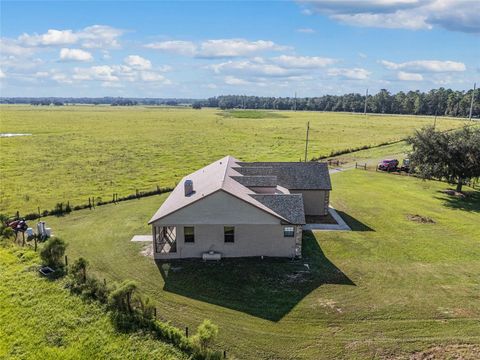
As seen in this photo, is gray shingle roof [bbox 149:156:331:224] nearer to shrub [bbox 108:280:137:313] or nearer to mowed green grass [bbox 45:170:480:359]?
mowed green grass [bbox 45:170:480:359]

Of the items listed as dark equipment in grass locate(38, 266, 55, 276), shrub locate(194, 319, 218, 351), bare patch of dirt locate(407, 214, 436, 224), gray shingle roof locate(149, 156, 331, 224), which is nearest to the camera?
shrub locate(194, 319, 218, 351)

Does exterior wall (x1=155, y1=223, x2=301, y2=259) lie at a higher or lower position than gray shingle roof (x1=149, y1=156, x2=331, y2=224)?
lower

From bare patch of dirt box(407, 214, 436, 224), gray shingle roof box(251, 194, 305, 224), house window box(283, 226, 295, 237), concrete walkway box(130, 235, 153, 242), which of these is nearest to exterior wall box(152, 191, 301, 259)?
house window box(283, 226, 295, 237)

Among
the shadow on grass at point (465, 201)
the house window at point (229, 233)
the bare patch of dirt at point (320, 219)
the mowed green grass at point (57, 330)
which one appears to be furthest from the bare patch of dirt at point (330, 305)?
the shadow on grass at point (465, 201)

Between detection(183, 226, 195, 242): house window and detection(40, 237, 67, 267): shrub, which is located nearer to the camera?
detection(40, 237, 67, 267): shrub

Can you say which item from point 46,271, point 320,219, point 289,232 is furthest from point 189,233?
point 320,219

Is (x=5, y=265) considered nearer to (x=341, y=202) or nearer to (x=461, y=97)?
(x=341, y=202)

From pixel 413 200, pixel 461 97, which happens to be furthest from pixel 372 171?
pixel 461 97
